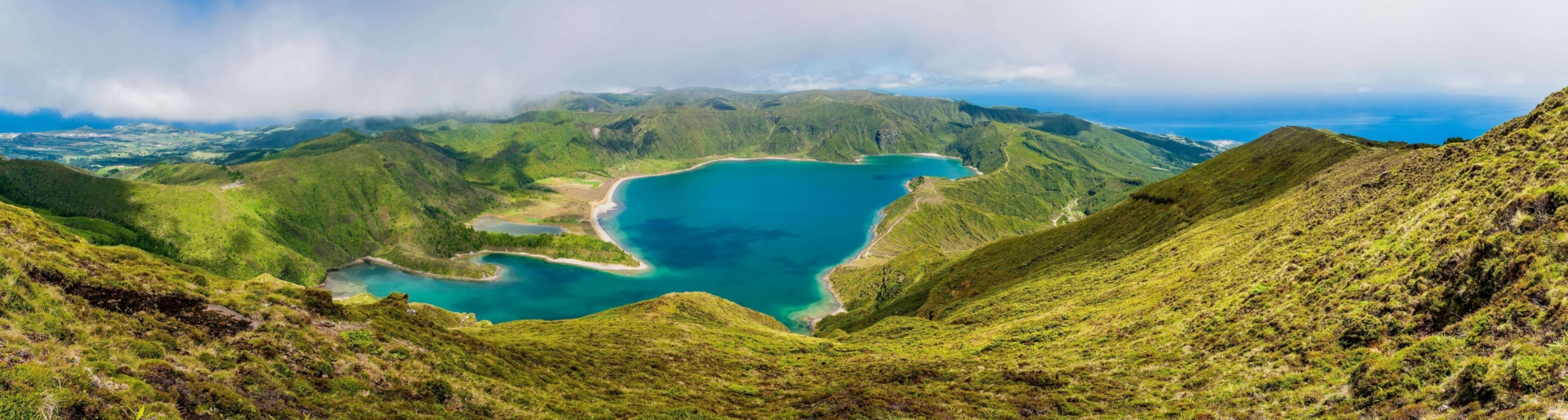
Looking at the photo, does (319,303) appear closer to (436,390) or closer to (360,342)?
(360,342)

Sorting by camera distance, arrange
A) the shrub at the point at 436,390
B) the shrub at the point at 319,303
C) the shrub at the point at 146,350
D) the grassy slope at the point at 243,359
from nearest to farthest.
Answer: the grassy slope at the point at 243,359, the shrub at the point at 146,350, the shrub at the point at 436,390, the shrub at the point at 319,303

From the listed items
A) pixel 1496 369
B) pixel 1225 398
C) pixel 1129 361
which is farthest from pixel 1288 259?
pixel 1496 369

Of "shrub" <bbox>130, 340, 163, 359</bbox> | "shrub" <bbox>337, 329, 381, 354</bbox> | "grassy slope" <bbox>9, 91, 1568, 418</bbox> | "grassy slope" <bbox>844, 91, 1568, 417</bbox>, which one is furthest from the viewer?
"shrub" <bbox>337, 329, 381, 354</bbox>

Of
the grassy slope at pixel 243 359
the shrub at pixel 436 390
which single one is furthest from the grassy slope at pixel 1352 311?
the shrub at pixel 436 390

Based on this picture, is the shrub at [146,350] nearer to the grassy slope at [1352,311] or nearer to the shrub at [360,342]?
the shrub at [360,342]

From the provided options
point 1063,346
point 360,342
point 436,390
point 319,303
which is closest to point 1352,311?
point 1063,346

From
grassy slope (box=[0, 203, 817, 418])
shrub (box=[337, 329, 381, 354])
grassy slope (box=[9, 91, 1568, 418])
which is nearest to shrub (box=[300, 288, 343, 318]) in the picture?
grassy slope (box=[0, 203, 817, 418])

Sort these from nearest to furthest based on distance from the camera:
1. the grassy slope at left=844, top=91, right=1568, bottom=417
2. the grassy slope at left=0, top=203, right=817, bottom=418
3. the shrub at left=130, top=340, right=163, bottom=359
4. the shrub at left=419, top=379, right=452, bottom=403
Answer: the grassy slope at left=0, top=203, right=817, bottom=418 → the grassy slope at left=844, top=91, right=1568, bottom=417 → the shrub at left=130, top=340, right=163, bottom=359 → the shrub at left=419, top=379, right=452, bottom=403

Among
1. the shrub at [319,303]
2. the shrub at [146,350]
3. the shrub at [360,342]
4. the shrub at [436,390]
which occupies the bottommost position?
the shrub at [436,390]

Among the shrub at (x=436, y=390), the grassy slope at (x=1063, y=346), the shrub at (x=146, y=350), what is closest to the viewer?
the grassy slope at (x=1063, y=346)

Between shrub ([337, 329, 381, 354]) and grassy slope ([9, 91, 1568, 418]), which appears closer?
grassy slope ([9, 91, 1568, 418])

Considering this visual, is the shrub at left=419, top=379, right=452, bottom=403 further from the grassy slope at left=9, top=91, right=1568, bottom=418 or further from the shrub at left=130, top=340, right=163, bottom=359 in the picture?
the shrub at left=130, top=340, right=163, bottom=359
